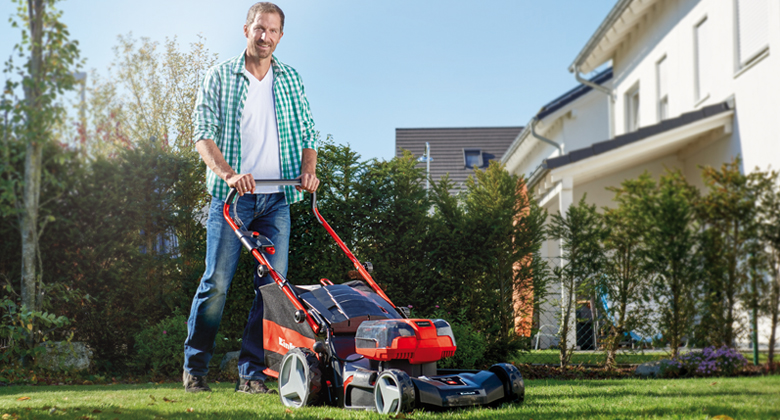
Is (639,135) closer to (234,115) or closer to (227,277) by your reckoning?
(234,115)

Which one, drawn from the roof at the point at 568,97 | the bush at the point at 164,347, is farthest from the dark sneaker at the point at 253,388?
the roof at the point at 568,97

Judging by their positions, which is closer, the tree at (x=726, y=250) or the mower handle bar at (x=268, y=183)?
the mower handle bar at (x=268, y=183)

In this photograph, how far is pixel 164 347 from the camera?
528 centimetres

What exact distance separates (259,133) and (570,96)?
1150cm

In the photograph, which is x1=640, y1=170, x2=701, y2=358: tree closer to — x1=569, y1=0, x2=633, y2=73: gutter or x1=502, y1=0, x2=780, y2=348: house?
x1=502, y1=0, x2=780, y2=348: house

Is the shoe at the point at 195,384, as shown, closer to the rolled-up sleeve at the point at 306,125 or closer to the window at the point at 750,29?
the rolled-up sleeve at the point at 306,125

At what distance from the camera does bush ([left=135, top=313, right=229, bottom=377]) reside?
5.26 m

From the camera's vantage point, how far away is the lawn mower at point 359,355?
277 centimetres

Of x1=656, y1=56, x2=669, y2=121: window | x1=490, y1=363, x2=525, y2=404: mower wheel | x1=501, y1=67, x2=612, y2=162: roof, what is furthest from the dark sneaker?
x1=501, y1=67, x2=612, y2=162: roof

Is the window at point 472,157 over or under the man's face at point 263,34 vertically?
over

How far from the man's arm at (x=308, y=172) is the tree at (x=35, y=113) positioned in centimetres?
292

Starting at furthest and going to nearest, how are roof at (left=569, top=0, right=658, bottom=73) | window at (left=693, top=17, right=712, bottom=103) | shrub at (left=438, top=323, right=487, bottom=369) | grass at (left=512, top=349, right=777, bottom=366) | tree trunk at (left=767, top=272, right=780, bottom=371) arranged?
roof at (left=569, top=0, right=658, bottom=73) → window at (left=693, top=17, right=712, bottom=103) → grass at (left=512, top=349, right=777, bottom=366) → tree trunk at (left=767, top=272, right=780, bottom=371) → shrub at (left=438, top=323, right=487, bottom=369)

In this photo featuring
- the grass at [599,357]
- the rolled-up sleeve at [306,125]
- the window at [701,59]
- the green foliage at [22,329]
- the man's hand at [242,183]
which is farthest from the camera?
the window at [701,59]

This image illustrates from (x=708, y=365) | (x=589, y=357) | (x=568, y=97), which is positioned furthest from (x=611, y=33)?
(x=708, y=365)
